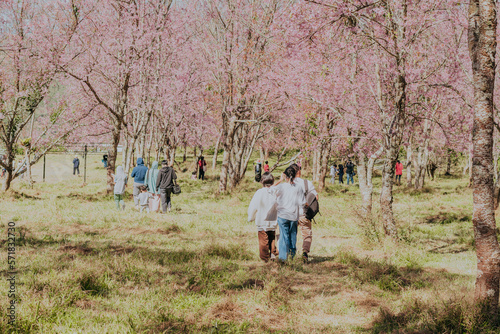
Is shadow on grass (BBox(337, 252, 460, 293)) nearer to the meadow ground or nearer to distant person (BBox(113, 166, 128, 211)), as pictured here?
the meadow ground

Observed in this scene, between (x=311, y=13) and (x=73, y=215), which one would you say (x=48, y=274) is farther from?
(x=311, y=13)

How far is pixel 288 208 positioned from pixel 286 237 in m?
0.56

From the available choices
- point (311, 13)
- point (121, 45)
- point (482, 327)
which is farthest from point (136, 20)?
point (482, 327)

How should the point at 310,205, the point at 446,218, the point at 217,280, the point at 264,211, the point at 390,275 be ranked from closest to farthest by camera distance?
the point at 217,280 → the point at 390,275 → the point at 264,211 → the point at 310,205 → the point at 446,218

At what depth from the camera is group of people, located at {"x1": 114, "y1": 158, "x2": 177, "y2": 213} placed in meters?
13.2

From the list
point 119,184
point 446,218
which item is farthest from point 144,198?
point 446,218

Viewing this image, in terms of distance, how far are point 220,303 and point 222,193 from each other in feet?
47.8

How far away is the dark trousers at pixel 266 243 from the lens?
7.64 m

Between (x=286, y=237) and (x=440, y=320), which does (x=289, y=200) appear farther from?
(x=440, y=320)

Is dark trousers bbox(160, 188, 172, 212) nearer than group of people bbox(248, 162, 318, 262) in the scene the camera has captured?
No

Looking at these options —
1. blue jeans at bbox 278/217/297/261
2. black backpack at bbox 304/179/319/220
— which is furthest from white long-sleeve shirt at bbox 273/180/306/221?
black backpack at bbox 304/179/319/220

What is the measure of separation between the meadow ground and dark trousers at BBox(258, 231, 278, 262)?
18 centimetres

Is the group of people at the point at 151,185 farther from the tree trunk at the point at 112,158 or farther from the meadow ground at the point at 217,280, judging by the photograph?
the tree trunk at the point at 112,158

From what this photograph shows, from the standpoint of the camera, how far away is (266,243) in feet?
25.2
